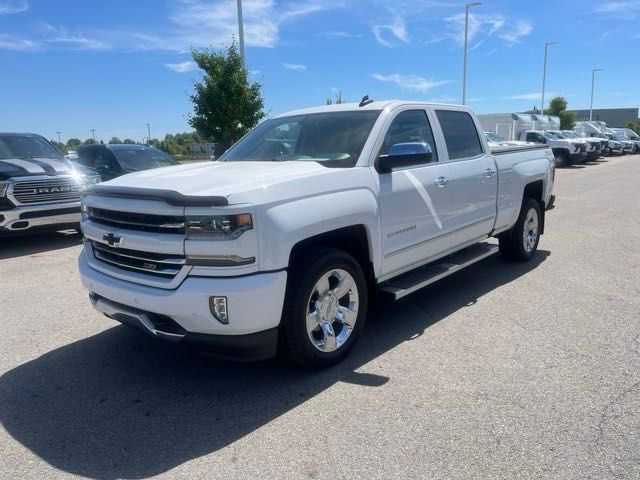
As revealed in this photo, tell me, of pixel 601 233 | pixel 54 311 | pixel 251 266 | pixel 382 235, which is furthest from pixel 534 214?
pixel 54 311

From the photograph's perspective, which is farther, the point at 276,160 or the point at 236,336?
the point at 276,160

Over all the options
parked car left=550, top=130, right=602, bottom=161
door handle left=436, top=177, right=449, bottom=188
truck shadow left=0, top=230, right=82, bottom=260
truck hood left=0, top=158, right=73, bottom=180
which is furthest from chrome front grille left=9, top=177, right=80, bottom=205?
parked car left=550, top=130, right=602, bottom=161

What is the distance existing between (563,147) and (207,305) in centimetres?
2694

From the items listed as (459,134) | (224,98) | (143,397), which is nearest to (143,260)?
→ (143,397)

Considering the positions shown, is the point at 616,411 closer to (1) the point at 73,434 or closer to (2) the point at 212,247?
(2) the point at 212,247

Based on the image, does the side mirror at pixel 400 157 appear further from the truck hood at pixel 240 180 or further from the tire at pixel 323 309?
the tire at pixel 323 309

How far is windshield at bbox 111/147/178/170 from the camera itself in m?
10.5

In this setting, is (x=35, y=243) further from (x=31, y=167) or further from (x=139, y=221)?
(x=139, y=221)

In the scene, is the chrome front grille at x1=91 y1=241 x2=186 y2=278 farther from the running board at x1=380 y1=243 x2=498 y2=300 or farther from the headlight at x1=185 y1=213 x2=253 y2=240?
the running board at x1=380 y1=243 x2=498 y2=300

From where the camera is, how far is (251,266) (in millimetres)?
3055

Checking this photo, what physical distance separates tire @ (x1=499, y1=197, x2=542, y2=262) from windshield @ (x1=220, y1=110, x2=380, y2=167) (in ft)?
10.00

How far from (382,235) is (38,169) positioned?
257 inches

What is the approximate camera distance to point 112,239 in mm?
3455

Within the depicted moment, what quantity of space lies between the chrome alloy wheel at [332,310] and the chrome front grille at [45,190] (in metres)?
6.08
